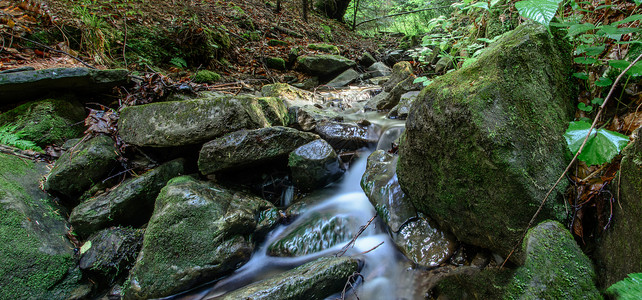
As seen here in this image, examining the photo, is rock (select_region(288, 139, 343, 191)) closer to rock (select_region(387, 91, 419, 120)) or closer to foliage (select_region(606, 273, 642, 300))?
rock (select_region(387, 91, 419, 120))

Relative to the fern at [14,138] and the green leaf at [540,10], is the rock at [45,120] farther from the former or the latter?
the green leaf at [540,10]

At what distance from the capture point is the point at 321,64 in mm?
8383

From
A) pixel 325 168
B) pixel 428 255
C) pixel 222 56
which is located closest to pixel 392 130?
pixel 325 168

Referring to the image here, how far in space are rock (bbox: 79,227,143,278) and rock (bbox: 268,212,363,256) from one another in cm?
146

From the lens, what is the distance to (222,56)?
23.4 feet

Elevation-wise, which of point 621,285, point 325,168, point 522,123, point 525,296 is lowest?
point 325,168

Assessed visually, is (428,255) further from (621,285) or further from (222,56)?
(222,56)

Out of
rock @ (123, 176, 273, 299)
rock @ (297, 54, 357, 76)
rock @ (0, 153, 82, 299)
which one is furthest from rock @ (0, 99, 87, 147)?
rock @ (297, 54, 357, 76)

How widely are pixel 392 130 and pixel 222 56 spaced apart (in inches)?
213

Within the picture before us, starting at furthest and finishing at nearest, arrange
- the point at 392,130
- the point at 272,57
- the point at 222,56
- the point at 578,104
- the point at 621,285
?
the point at 272,57 < the point at 222,56 < the point at 392,130 < the point at 578,104 < the point at 621,285

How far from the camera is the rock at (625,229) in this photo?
110 centimetres

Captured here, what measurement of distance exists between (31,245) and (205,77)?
4282 millimetres

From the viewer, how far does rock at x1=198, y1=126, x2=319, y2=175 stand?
9.71ft

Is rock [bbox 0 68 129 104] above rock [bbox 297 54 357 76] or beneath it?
beneath
